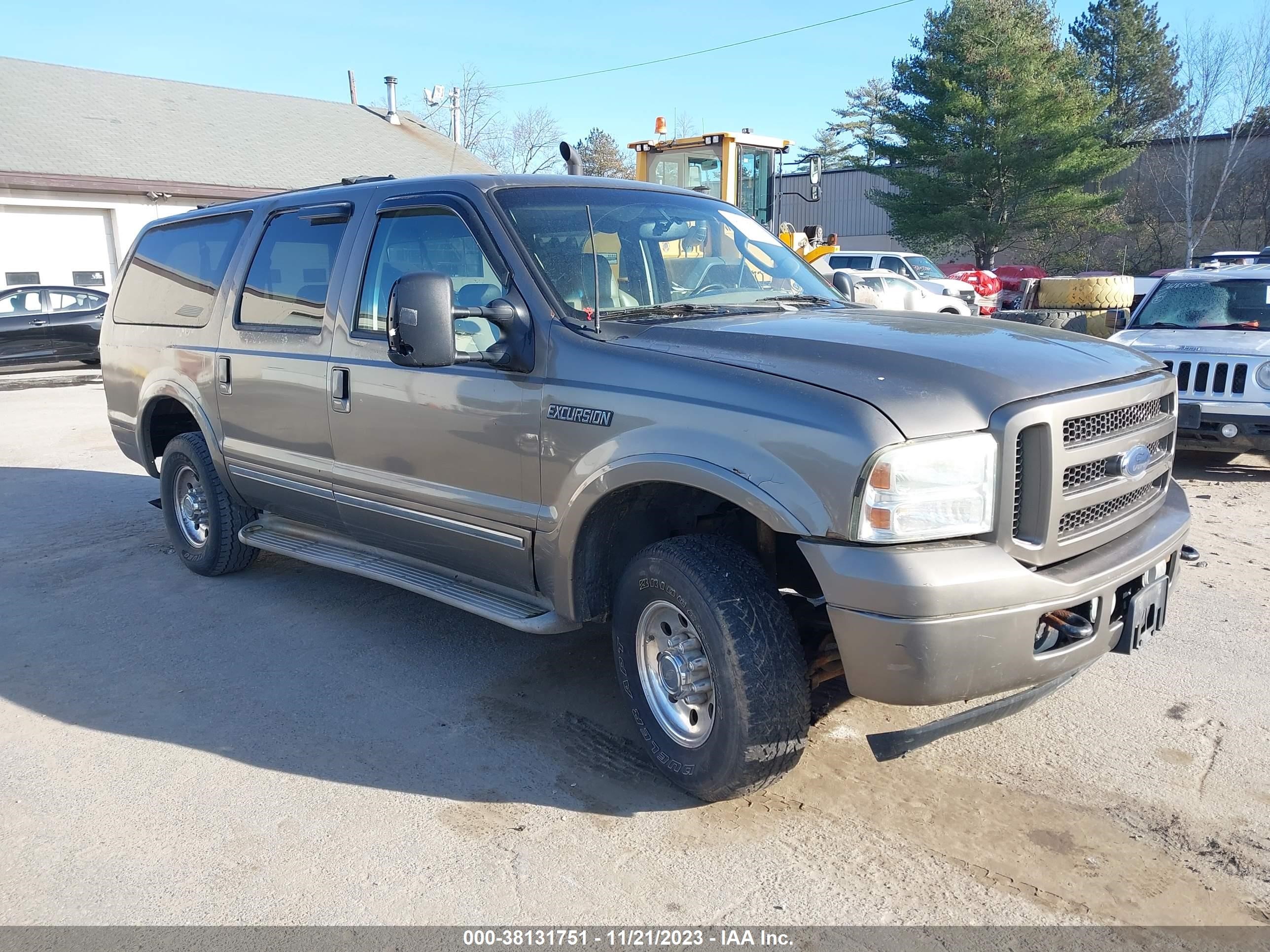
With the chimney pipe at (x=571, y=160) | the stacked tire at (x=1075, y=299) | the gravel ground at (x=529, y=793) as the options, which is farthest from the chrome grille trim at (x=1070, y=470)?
the stacked tire at (x=1075, y=299)

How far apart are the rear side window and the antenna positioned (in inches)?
92.3

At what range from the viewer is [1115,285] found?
1254 centimetres

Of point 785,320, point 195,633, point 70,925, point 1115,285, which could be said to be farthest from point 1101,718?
point 1115,285

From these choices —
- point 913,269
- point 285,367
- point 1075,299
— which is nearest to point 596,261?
point 285,367

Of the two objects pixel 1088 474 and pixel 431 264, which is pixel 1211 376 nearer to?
pixel 1088 474

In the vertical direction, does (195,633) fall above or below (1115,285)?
below

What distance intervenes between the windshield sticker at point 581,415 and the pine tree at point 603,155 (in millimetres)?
68211

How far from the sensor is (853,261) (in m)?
23.7

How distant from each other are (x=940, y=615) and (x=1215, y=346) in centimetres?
648

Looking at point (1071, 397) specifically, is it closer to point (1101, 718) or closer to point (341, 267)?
point (1101, 718)

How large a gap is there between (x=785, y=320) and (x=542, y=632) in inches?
56.3

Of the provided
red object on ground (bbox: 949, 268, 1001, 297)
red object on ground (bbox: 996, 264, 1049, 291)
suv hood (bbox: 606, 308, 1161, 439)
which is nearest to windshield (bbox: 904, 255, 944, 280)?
red object on ground (bbox: 949, 268, 1001, 297)

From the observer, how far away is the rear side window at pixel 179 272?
5426 millimetres

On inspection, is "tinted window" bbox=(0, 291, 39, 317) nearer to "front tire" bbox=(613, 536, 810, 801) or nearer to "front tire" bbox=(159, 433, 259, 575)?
"front tire" bbox=(159, 433, 259, 575)
